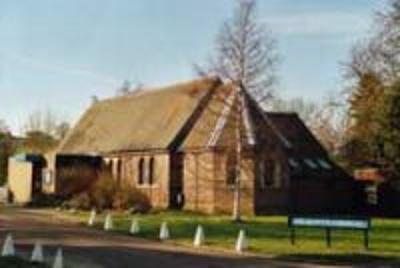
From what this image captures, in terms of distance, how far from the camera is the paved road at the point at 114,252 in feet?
89.3

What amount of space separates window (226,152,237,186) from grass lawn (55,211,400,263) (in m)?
7.33

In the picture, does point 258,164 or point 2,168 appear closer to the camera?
point 258,164

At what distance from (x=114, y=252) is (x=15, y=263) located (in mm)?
→ 6893

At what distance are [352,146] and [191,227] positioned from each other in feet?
94.6

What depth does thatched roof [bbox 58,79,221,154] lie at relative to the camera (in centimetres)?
6581

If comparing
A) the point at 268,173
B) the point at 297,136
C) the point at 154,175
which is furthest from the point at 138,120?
the point at 268,173

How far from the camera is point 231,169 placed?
58688 mm

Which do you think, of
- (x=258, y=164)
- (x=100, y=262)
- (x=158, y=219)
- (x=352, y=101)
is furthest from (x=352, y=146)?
(x=100, y=262)

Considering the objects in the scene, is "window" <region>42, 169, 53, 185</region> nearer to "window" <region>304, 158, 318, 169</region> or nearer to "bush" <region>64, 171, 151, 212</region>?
"bush" <region>64, 171, 151, 212</region>

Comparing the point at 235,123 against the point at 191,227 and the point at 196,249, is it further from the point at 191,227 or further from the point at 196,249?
the point at 196,249

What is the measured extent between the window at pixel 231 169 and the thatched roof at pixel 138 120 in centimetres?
514

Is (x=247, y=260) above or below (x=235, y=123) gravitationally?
below

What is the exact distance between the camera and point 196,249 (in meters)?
33.0

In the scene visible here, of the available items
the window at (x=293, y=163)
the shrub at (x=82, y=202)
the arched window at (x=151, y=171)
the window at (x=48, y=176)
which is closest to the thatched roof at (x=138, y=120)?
the arched window at (x=151, y=171)
